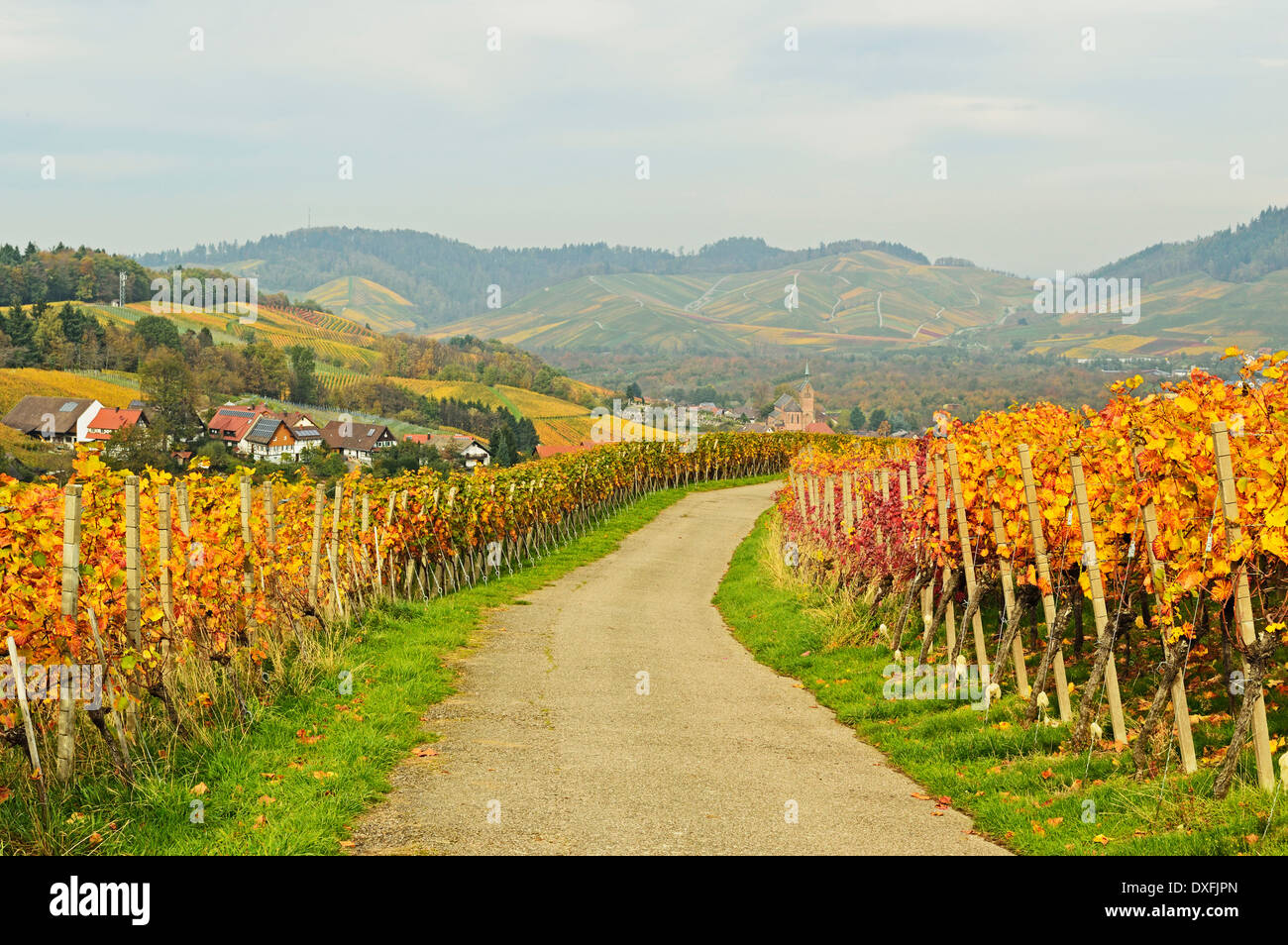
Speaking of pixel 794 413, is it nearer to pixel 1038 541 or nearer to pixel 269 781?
pixel 1038 541

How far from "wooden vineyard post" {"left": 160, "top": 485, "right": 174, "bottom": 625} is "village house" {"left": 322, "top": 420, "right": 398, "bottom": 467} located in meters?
67.4

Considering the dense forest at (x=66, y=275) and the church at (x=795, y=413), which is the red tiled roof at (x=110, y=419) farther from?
the dense forest at (x=66, y=275)

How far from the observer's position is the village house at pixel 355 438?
78625 mm

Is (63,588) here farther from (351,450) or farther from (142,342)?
(142,342)

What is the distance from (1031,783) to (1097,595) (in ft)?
4.95

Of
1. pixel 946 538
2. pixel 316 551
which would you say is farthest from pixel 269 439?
pixel 946 538

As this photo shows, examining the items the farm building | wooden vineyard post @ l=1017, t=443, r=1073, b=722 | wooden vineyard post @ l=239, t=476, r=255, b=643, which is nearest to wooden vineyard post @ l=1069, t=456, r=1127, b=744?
wooden vineyard post @ l=1017, t=443, r=1073, b=722

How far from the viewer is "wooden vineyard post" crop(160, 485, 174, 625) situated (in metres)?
8.04

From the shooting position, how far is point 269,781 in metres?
7.29

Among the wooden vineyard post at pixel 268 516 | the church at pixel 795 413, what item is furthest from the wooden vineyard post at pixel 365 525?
the church at pixel 795 413

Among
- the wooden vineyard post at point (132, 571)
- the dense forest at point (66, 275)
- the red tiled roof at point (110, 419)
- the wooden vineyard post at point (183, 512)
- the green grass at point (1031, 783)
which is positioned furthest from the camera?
the dense forest at point (66, 275)

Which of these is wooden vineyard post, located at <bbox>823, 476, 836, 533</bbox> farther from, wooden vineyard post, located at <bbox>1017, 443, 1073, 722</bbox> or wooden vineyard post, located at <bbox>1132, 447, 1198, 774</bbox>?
wooden vineyard post, located at <bbox>1132, 447, 1198, 774</bbox>

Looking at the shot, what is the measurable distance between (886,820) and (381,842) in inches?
134

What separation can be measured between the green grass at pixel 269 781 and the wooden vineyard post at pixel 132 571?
2.38ft
